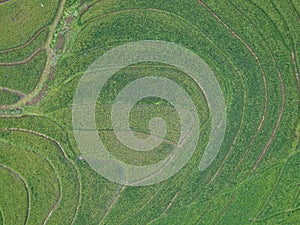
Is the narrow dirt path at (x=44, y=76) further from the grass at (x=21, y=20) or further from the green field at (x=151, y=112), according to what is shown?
the grass at (x=21, y=20)

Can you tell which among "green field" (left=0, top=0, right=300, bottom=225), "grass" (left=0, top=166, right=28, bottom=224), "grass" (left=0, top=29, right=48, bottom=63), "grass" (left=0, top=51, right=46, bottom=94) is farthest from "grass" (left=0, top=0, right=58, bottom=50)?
"grass" (left=0, top=166, right=28, bottom=224)

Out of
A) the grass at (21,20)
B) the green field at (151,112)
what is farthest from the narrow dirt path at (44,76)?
the grass at (21,20)

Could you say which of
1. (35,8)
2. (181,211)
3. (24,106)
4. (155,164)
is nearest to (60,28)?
(35,8)

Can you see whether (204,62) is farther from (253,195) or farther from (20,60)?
(20,60)

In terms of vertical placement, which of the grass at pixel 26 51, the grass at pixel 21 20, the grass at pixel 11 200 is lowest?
the grass at pixel 11 200

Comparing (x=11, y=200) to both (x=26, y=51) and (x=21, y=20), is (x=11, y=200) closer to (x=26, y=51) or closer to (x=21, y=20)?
(x=26, y=51)

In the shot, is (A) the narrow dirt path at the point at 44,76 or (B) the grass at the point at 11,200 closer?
(B) the grass at the point at 11,200

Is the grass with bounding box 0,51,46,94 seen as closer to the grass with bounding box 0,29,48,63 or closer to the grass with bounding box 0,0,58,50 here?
the grass with bounding box 0,29,48,63

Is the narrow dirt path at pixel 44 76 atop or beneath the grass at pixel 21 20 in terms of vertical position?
beneath

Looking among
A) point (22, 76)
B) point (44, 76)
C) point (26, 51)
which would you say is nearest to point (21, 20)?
point (26, 51)
